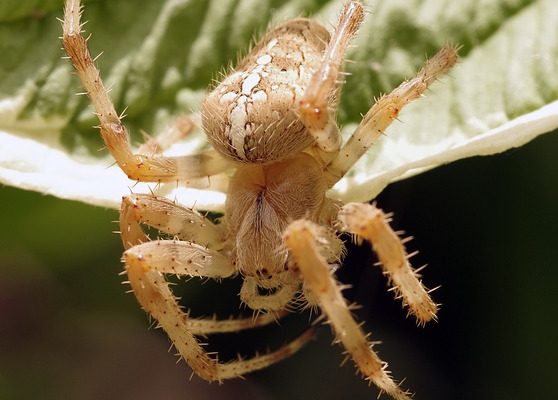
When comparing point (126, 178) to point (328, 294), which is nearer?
point (328, 294)

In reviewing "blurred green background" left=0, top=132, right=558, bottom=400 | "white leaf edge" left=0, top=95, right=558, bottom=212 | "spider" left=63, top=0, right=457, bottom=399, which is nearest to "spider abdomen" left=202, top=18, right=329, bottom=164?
"spider" left=63, top=0, right=457, bottom=399

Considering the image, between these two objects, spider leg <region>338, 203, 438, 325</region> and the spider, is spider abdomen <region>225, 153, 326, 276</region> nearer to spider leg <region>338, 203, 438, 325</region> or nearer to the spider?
the spider

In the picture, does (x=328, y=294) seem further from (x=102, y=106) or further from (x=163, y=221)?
(x=102, y=106)

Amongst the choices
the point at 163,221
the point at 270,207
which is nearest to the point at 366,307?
the point at 270,207

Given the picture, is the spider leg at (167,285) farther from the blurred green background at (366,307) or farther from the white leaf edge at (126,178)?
the blurred green background at (366,307)

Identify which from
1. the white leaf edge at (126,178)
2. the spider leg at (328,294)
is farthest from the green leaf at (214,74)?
the spider leg at (328,294)

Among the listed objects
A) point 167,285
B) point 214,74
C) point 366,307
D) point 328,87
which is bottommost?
point 366,307
